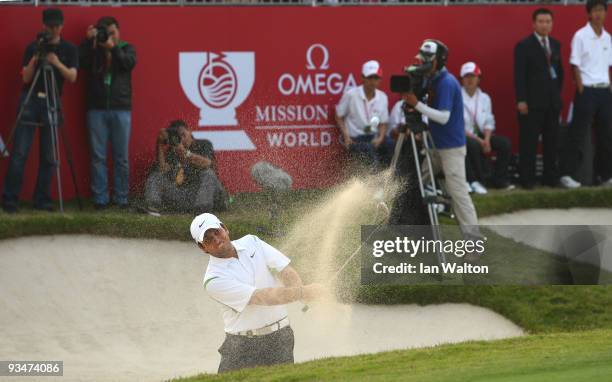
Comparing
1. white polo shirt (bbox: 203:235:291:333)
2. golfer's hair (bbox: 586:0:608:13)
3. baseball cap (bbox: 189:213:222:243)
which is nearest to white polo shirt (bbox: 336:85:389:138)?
golfer's hair (bbox: 586:0:608:13)

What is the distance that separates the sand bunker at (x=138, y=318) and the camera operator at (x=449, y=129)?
3.67ft

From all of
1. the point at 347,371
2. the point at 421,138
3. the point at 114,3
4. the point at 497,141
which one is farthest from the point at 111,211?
the point at 347,371

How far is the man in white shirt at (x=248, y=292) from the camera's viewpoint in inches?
373

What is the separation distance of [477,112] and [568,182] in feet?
5.33

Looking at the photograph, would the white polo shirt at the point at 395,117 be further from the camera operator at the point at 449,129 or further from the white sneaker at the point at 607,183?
the white sneaker at the point at 607,183

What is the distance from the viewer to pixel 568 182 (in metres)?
17.1

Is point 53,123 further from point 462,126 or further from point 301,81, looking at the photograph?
point 462,126

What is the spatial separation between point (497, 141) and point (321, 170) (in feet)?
8.05

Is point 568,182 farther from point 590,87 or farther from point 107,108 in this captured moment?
point 107,108

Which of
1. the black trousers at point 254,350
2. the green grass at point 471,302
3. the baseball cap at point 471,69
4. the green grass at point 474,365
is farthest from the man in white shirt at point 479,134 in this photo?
the black trousers at point 254,350

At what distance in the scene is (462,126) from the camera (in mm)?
13344

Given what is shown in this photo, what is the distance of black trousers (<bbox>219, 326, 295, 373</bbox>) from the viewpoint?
9766 millimetres

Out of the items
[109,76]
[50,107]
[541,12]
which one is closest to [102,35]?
[109,76]

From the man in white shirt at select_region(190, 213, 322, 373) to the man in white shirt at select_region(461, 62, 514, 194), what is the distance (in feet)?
22.9
